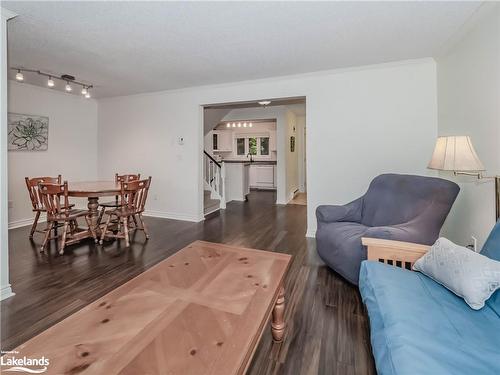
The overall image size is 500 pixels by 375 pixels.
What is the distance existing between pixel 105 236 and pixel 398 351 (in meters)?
3.69

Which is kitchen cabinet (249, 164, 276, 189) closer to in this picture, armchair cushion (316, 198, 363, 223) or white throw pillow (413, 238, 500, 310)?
armchair cushion (316, 198, 363, 223)

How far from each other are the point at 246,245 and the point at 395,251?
2.00 m

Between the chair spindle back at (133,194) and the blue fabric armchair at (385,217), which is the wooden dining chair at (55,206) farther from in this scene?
the blue fabric armchair at (385,217)

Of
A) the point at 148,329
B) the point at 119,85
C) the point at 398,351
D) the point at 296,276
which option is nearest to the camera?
the point at 398,351

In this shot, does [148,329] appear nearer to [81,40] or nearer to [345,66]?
[81,40]

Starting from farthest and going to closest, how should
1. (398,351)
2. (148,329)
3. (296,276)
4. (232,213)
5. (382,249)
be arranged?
1. (232,213)
2. (296,276)
3. (382,249)
4. (148,329)
5. (398,351)

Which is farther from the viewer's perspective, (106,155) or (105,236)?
(106,155)

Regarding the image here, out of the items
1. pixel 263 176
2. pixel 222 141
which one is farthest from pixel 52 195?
pixel 222 141

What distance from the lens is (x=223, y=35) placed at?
2641 millimetres

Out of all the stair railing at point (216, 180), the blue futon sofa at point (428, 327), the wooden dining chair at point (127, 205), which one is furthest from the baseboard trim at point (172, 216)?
the blue futon sofa at point (428, 327)

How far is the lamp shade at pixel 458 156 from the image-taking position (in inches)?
73.1

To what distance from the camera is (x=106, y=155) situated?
5660mm

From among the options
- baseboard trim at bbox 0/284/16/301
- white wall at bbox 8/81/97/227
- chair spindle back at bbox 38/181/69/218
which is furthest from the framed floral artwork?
baseboard trim at bbox 0/284/16/301

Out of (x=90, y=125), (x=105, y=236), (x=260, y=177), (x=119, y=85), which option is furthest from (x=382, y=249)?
(x=260, y=177)
